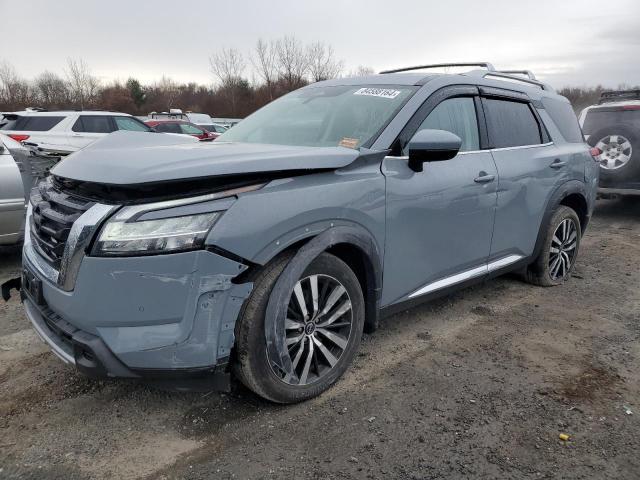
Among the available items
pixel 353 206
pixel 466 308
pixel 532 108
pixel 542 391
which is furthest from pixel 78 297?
pixel 532 108

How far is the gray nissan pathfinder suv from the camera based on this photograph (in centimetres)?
206

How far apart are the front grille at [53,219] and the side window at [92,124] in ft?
29.7

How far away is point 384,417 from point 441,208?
4.29ft

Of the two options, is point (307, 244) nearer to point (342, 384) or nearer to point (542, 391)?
point (342, 384)

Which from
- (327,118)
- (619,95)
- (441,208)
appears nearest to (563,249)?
(441,208)

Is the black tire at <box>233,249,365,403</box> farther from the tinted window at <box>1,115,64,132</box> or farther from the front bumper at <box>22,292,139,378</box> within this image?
the tinted window at <box>1,115,64,132</box>

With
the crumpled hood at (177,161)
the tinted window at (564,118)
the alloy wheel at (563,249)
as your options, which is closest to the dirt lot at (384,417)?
the alloy wheel at (563,249)

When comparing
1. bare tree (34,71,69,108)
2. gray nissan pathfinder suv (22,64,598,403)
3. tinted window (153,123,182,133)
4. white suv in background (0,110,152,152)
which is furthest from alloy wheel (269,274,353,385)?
bare tree (34,71,69,108)

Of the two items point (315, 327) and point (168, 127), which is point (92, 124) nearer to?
point (168, 127)

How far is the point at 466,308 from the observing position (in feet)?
13.3

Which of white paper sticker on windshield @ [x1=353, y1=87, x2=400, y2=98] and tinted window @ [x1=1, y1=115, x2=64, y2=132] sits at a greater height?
white paper sticker on windshield @ [x1=353, y1=87, x2=400, y2=98]

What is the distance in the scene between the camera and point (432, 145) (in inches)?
107

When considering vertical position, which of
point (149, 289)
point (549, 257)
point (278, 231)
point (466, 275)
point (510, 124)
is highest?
point (510, 124)

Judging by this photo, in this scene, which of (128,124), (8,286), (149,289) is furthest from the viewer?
(128,124)
